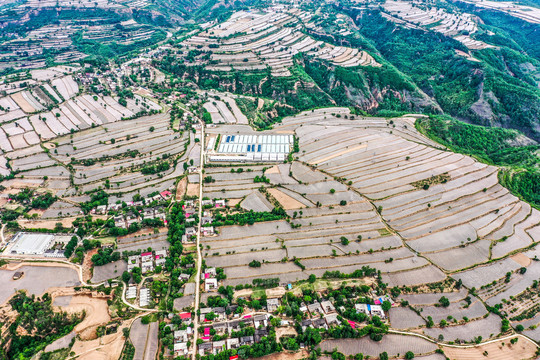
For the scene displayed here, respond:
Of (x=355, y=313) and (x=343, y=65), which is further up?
(x=343, y=65)

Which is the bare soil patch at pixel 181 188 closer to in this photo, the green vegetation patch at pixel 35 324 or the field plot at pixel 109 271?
the field plot at pixel 109 271

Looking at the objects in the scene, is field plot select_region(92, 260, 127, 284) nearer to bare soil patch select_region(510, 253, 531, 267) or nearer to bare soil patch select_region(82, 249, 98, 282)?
bare soil patch select_region(82, 249, 98, 282)

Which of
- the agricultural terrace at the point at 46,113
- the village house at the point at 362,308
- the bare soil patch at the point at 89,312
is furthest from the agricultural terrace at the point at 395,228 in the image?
the agricultural terrace at the point at 46,113

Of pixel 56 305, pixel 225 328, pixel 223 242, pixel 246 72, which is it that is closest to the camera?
pixel 225 328

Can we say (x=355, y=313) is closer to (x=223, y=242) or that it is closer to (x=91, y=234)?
(x=223, y=242)

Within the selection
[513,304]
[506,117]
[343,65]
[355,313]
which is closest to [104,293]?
[355,313]
